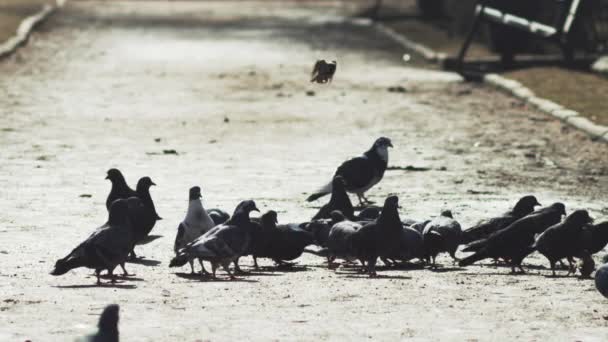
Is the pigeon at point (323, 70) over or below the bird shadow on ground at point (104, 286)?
over

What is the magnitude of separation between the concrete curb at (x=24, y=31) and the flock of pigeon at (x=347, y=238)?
18.8m

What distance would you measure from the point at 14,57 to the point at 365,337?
74.3ft

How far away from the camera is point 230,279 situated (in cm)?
1063

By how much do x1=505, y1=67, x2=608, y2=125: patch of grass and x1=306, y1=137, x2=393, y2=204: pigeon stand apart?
18.4 feet

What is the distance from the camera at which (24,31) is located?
35.2 m

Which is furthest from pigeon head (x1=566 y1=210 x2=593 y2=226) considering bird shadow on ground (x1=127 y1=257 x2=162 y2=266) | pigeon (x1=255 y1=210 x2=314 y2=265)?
bird shadow on ground (x1=127 y1=257 x2=162 y2=266)

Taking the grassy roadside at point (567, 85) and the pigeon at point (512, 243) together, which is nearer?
the pigeon at point (512, 243)

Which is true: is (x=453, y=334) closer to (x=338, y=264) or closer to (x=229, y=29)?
(x=338, y=264)

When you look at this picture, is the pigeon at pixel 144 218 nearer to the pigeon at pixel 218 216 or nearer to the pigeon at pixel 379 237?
the pigeon at pixel 218 216

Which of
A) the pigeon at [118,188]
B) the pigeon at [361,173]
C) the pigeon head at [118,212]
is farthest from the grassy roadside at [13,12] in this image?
the pigeon head at [118,212]

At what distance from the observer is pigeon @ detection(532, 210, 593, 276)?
1095 centimetres

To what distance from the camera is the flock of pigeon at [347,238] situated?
10508 mm

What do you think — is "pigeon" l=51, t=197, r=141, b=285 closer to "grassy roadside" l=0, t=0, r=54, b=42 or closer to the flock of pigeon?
the flock of pigeon

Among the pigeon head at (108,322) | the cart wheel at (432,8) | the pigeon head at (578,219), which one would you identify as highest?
the pigeon head at (578,219)
